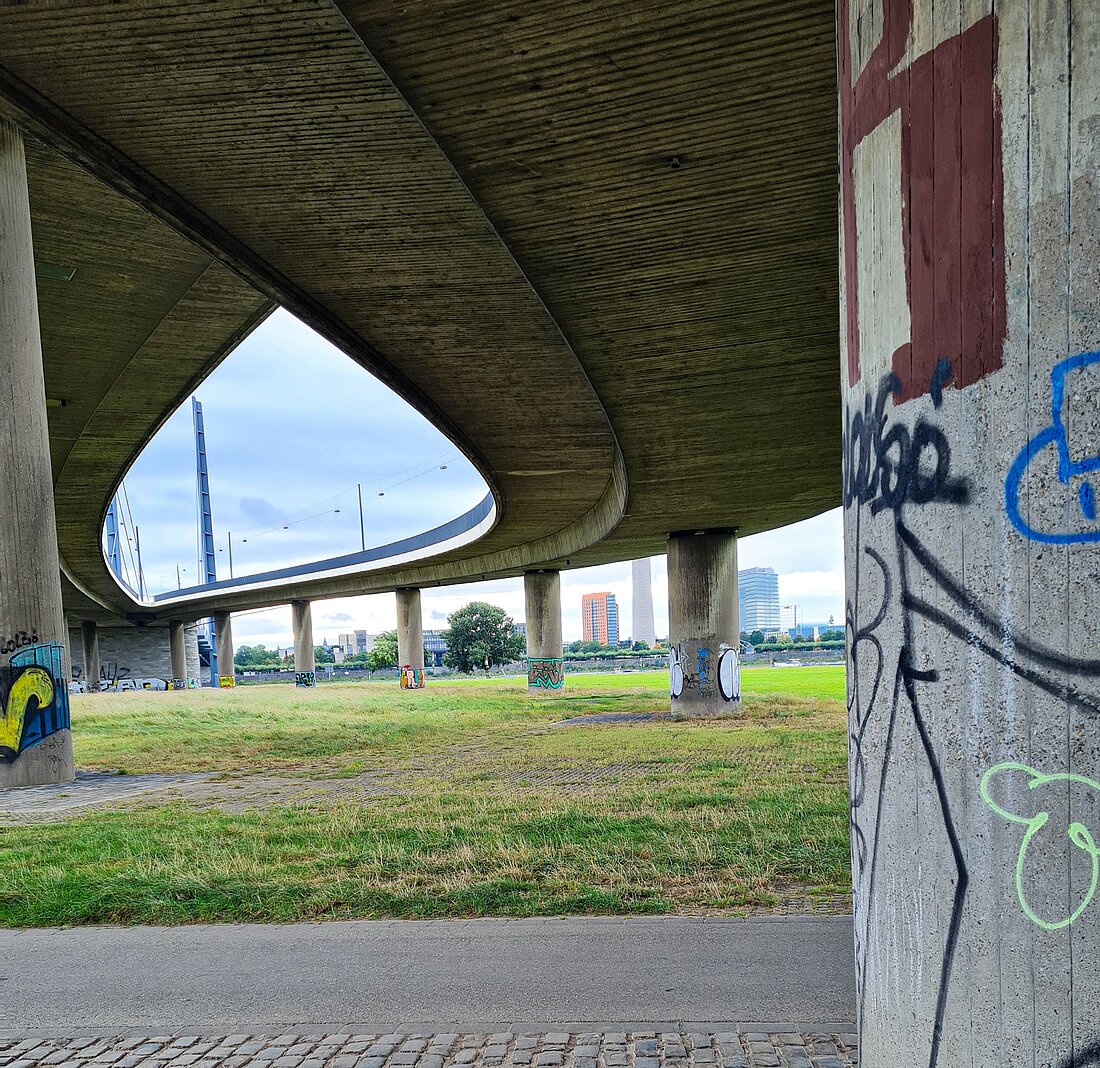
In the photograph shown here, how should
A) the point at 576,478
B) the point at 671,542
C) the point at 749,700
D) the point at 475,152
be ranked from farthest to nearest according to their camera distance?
1. the point at 749,700
2. the point at 671,542
3. the point at 576,478
4. the point at 475,152

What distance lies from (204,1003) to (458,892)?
252cm

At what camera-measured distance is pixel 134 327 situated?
2716 cm

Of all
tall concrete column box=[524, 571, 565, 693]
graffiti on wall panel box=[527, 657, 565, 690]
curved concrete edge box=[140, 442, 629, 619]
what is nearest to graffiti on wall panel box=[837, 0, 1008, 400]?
curved concrete edge box=[140, 442, 629, 619]

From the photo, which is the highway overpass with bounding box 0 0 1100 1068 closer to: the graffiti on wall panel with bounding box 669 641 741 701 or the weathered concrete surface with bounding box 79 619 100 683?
the graffiti on wall panel with bounding box 669 641 741 701

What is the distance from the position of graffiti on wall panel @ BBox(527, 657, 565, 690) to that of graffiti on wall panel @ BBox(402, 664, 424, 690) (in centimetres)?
1340

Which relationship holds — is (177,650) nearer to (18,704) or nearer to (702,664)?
(702,664)

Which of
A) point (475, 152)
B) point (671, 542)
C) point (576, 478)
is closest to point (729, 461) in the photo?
point (576, 478)

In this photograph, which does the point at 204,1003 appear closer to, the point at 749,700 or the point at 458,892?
the point at 458,892

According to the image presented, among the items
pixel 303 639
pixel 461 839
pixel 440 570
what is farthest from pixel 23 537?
pixel 303 639

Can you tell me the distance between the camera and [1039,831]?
8.73ft

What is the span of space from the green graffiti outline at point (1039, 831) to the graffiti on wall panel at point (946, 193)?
3.73 ft

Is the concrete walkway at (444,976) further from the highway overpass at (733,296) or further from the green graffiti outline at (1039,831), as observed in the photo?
the green graffiti outline at (1039,831)

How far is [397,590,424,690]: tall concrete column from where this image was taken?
214 feet

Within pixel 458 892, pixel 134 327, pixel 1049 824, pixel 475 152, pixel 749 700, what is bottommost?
pixel 749 700
